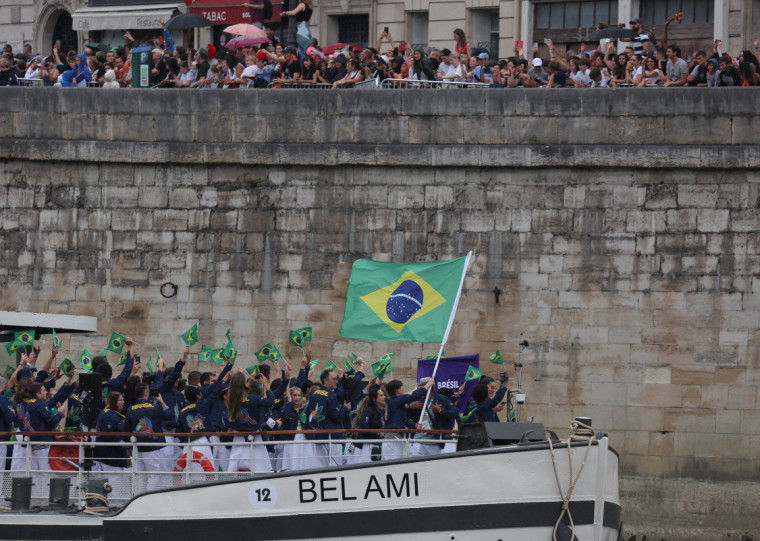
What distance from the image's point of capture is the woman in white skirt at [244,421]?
48.9ft

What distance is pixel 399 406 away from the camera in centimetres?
1566

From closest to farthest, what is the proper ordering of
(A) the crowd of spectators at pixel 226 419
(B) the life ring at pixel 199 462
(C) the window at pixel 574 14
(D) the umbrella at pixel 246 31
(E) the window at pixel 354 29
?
1. (B) the life ring at pixel 199 462
2. (A) the crowd of spectators at pixel 226 419
3. (D) the umbrella at pixel 246 31
4. (C) the window at pixel 574 14
5. (E) the window at pixel 354 29

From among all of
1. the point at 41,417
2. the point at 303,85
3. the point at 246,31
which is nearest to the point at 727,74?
the point at 303,85

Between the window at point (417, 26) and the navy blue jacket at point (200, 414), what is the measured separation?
13351 millimetres

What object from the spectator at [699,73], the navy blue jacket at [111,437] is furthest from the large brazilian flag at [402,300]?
the spectator at [699,73]

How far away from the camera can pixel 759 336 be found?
63.6ft

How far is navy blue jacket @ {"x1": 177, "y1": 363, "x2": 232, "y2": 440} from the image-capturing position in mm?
15445

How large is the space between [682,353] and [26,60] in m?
11.8

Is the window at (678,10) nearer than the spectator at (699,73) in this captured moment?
No

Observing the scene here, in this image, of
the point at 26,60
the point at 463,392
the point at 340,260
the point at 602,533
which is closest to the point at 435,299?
the point at 463,392

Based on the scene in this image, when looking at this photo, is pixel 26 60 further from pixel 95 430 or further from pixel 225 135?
pixel 95 430

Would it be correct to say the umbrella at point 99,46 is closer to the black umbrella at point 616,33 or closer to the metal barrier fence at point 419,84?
the metal barrier fence at point 419,84

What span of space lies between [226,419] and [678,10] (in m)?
13.4

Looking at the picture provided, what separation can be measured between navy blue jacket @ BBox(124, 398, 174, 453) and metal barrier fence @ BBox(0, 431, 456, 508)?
89mm
